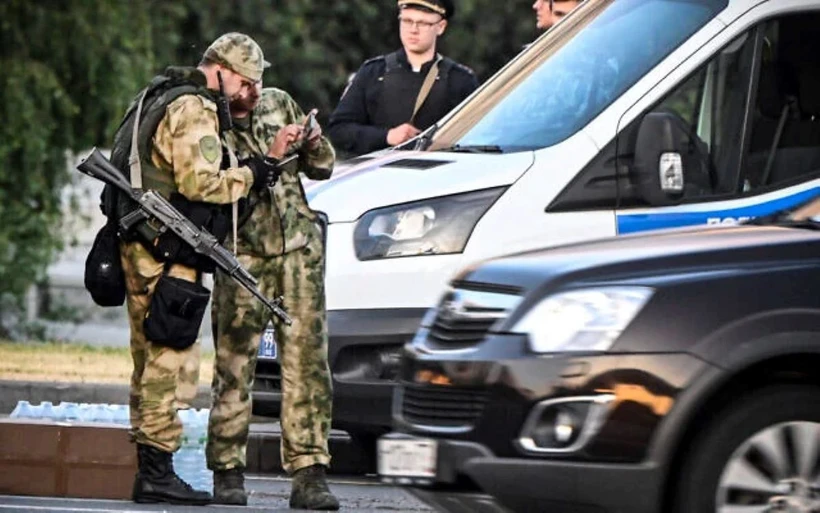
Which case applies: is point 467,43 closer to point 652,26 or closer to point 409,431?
point 652,26

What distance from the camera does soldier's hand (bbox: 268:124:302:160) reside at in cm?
970

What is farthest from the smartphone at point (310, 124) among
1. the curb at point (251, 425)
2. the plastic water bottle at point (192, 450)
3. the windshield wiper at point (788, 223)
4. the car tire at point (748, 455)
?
the car tire at point (748, 455)

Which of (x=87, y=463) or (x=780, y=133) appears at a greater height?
(x=780, y=133)

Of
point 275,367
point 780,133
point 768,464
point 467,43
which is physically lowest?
point 768,464

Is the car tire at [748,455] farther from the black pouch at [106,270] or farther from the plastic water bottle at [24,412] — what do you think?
the plastic water bottle at [24,412]

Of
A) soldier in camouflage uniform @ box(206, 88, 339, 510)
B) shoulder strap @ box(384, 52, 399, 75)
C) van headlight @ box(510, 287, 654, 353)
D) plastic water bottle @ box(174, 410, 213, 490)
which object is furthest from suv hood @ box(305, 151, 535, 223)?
van headlight @ box(510, 287, 654, 353)

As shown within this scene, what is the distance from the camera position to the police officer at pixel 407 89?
12648 millimetres

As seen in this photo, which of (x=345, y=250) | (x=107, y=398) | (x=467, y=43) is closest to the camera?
(x=345, y=250)

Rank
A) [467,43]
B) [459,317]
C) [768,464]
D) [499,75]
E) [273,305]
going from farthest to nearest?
1. [467,43]
2. [499,75]
3. [273,305]
4. [459,317]
5. [768,464]

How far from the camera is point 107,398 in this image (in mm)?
12867

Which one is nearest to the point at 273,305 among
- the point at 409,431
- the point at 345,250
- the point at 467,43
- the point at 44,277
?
the point at 345,250

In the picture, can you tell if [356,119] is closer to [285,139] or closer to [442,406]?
[285,139]

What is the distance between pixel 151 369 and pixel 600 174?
1.97 meters

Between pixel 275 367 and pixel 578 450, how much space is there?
11.8 feet
